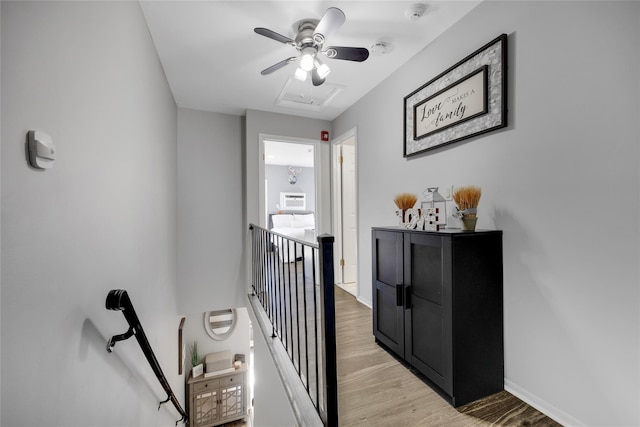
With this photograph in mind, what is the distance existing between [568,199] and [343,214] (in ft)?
9.05

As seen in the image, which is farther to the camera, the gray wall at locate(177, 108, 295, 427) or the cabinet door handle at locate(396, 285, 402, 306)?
the gray wall at locate(177, 108, 295, 427)

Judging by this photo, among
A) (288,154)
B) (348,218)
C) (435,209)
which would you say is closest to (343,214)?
(348,218)

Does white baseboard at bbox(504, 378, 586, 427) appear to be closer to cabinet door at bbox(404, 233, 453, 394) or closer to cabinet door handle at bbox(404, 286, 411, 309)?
cabinet door at bbox(404, 233, 453, 394)

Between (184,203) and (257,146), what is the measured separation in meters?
1.32

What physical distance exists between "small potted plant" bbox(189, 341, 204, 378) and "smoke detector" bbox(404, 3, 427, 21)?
5.46 meters

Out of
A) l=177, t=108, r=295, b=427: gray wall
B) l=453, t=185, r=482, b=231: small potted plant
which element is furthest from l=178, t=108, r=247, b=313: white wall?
l=453, t=185, r=482, b=231: small potted plant

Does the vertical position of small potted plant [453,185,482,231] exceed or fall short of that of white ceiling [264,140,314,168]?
it falls short

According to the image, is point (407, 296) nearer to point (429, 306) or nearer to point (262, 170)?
point (429, 306)

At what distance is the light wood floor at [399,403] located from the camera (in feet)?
4.64

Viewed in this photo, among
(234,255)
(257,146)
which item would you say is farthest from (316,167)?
(234,255)

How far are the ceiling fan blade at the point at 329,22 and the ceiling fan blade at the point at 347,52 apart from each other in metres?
0.13

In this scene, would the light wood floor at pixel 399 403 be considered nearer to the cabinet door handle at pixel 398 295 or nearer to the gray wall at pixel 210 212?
the cabinet door handle at pixel 398 295

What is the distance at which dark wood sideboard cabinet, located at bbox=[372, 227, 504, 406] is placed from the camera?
1.53 metres

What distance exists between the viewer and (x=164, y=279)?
108 inches
